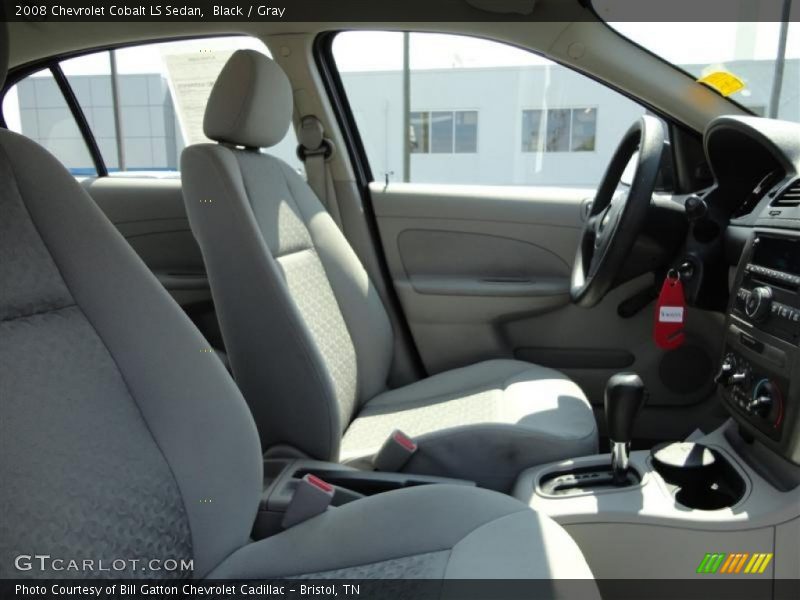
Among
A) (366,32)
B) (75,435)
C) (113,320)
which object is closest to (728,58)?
(366,32)

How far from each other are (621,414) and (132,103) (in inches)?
77.8

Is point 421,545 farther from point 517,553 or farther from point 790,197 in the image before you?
point 790,197

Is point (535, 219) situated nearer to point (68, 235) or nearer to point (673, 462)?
point (673, 462)

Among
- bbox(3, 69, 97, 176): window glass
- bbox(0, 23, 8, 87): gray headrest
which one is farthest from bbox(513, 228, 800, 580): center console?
bbox(3, 69, 97, 176): window glass

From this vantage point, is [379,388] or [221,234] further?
[379,388]

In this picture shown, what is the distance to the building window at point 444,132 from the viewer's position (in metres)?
2.28

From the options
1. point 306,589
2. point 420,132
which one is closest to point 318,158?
point 420,132

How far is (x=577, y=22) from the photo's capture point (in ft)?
5.61

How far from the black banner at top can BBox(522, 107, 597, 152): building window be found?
0.35 metres

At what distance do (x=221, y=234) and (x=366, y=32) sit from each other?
986mm

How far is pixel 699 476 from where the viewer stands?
119cm

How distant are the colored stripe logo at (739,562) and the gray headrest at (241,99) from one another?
1.17m

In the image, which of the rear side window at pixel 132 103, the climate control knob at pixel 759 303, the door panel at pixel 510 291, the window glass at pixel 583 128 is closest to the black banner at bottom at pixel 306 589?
the climate control knob at pixel 759 303

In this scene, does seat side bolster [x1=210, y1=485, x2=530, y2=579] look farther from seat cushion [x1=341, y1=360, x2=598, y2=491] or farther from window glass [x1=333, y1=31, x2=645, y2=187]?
window glass [x1=333, y1=31, x2=645, y2=187]
